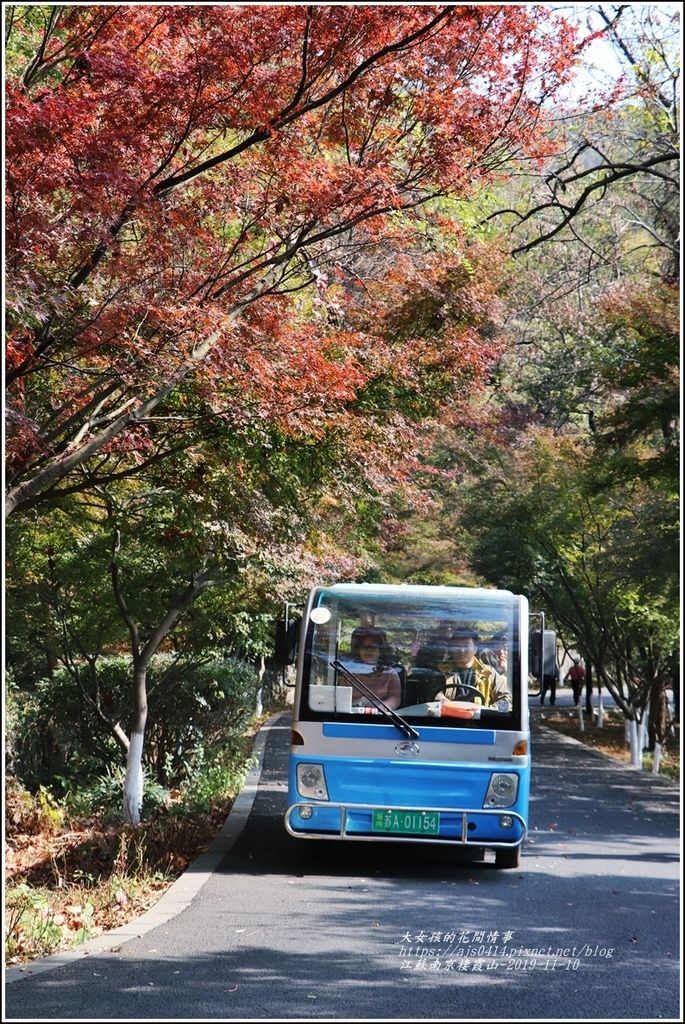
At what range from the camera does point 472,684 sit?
10.8m

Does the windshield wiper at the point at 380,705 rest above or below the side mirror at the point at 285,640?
below

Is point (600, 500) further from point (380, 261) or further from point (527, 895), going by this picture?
point (527, 895)

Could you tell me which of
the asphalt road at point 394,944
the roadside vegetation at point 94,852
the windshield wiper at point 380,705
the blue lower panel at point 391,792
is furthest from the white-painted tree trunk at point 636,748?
the windshield wiper at point 380,705

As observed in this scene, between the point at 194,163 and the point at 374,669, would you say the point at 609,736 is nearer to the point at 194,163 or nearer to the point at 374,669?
the point at 374,669

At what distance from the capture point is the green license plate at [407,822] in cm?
1035

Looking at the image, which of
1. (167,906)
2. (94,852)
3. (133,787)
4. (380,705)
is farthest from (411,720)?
(133,787)

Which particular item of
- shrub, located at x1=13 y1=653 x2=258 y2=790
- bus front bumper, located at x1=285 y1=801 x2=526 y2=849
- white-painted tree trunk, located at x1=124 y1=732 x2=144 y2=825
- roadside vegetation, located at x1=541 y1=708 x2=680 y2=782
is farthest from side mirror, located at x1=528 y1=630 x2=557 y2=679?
roadside vegetation, located at x1=541 y1=708 x2=680 y2=782

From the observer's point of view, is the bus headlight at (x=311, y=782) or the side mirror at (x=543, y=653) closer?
the bus headlight at (x=311, y=782)

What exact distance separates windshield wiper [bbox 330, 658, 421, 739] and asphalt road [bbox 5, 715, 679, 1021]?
133 centimetres

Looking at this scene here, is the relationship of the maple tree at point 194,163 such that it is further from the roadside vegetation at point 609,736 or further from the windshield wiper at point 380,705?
the roadside vegetation at point 609,736

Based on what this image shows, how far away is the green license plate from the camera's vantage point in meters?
10.4

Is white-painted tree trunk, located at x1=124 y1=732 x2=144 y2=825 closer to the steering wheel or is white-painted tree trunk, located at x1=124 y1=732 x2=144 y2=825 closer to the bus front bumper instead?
the bus front bumper

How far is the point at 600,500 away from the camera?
71.0ft

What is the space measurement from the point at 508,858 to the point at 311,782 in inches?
94.1
